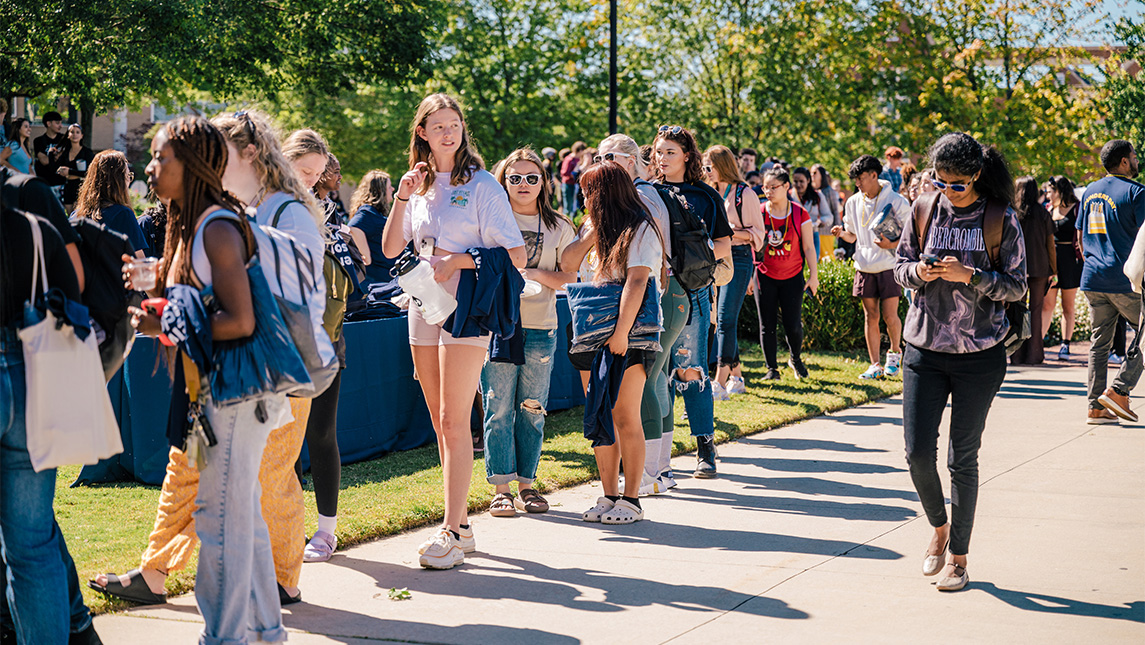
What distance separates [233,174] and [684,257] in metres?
2.95

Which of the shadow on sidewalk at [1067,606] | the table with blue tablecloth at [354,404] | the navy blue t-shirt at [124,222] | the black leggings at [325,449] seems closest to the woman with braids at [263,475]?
the black leggings at [325,449]

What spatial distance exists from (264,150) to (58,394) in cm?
135

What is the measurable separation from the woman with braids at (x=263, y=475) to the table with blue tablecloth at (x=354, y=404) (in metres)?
2.02

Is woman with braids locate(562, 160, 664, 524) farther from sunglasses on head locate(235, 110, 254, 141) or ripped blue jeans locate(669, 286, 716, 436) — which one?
sunglasses on head locate(235, 110, 254, 141)

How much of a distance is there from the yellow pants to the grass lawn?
0.28 meters

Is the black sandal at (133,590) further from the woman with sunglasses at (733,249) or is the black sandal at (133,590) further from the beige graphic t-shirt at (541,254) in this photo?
the woman with sunglasses at (733,249)

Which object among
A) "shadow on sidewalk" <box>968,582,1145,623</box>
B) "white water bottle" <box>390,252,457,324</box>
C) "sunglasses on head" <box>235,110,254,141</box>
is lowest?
"shadow on sidewalk" <box>968,582,1145,623</box>

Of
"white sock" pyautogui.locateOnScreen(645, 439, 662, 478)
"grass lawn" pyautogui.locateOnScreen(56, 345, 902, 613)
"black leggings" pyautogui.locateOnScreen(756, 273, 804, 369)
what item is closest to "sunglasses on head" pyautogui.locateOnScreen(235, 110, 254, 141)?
"grass lawn" pyautogui.locateOnScreen(56, 345, 902, 613)

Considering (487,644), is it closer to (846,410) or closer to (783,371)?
(846,410)

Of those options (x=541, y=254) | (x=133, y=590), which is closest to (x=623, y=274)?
(x=541, y=254)

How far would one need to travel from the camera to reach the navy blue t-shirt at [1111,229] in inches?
359

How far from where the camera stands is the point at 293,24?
16.1m

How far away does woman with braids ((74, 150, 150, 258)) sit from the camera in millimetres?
7031

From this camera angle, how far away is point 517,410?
21.7ft
